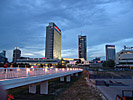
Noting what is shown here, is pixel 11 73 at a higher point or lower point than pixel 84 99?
higher

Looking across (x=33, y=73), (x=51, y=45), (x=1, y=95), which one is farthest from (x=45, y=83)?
(x=51, y=45)

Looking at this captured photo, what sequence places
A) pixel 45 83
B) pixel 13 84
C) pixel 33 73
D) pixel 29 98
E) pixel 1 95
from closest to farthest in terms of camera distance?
pixel 1 95
pixel 13 84
pixel 33 73
pixel 29 98
pixel 45 83

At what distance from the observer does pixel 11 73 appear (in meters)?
11.5

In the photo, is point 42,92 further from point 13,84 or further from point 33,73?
point 13,84

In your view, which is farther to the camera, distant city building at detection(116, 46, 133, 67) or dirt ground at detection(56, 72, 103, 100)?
distant city building at detection(116, 46, 133, 67)

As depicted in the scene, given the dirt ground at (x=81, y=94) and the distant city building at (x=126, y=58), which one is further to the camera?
the distant city building at (x=126, y=58)

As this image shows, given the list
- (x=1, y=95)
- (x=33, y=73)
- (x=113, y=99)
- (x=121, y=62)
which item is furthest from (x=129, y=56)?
(x=1, y=95)

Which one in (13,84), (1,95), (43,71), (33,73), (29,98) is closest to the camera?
(1,95)

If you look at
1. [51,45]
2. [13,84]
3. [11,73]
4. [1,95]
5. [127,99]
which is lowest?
[127,99]

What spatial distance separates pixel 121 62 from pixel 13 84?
12265 cm

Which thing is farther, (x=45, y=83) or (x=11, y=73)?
(x=45, y=83)

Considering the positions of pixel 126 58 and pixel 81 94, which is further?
pixel 126 58

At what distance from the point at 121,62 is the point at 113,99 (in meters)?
110

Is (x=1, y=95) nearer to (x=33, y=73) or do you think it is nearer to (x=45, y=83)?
(x=33, y=73)
